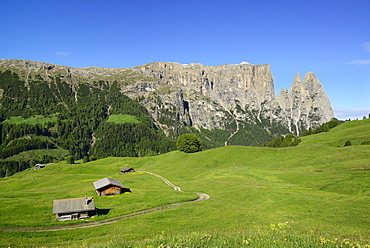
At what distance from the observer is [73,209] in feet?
169

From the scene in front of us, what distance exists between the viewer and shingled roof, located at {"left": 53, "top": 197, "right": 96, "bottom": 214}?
50875 mm

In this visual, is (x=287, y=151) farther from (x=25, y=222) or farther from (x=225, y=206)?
(x=25, y=222)

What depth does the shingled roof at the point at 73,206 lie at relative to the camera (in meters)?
50.9

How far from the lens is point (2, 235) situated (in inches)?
1487

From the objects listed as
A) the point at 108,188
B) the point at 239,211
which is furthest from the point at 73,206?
the point at 239,211

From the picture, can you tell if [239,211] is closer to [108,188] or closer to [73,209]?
[73,209]

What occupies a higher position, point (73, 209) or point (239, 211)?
point (239, 211)

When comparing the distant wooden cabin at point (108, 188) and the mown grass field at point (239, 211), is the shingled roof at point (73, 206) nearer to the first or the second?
the mown grass field at point (239, 211)

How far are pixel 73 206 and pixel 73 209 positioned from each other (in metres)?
0.93

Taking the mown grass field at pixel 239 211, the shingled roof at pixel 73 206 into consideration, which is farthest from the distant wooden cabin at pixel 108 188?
the shingled roof at pixel 73 206

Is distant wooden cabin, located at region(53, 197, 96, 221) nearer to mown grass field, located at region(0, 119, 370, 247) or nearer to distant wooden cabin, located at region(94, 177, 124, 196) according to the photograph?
mown grass field, located at region(0, 119, 370, 247)

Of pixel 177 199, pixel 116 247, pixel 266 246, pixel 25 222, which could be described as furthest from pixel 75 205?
pixel 266 246

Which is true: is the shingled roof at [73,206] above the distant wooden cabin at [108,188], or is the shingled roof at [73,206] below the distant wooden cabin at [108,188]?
above

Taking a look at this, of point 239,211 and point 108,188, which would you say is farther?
point 108,188
